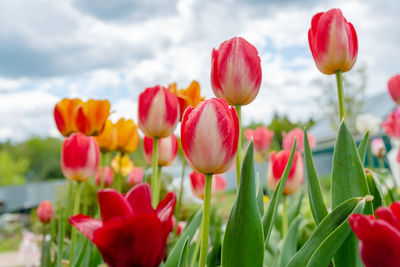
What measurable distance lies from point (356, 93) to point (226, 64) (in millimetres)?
15821

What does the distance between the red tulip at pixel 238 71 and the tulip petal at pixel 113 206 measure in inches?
13.4

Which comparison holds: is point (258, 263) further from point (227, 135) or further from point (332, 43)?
point (332, 43)

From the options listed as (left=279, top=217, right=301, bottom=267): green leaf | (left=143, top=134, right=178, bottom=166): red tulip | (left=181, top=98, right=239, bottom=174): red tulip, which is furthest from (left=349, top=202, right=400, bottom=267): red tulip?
(left=143, top=134, right=178, bottom=166): red tulip

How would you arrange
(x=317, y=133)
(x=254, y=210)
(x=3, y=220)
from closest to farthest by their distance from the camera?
(x=254, y=210) < (x=3, y=220) < (x=317, y=133)

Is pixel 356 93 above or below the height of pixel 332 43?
above

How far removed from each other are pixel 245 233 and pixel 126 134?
835 millimetres

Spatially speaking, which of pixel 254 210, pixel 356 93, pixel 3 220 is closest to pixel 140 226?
pixel 254 210

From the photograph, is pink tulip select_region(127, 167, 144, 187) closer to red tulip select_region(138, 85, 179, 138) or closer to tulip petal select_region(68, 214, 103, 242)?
red tulip select_region(138, 85, 179, 138)

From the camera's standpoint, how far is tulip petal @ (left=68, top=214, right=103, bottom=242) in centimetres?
43

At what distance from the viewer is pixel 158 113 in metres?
0.85

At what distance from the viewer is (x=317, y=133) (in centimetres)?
1936

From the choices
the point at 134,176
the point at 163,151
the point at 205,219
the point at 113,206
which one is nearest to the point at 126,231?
the point at 113,206

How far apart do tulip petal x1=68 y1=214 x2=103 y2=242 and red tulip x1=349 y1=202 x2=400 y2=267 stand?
0.92ft

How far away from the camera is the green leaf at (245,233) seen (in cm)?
51
